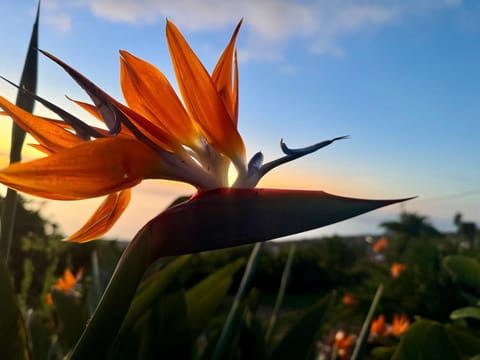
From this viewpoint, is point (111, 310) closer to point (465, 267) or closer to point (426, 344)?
point (426, 344)

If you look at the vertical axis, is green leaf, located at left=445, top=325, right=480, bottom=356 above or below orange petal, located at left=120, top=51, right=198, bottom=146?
below

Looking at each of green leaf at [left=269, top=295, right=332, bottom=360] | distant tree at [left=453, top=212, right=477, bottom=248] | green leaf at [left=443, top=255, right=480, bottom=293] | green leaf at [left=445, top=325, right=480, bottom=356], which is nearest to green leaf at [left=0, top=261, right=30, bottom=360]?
green leaf at [left=269, top=295, right=332, bottom=360]

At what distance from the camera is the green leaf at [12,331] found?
0.50 meters

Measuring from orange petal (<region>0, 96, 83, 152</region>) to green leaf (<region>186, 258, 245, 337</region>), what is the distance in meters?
0.41

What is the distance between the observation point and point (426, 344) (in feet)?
2.23

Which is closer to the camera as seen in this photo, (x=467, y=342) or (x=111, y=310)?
(x=111, y=310)

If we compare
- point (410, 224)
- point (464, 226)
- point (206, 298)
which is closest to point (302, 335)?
point (206, 298)

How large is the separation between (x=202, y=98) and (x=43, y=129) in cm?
13

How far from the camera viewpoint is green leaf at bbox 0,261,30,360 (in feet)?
1.63

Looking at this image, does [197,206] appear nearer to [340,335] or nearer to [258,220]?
[258,220]

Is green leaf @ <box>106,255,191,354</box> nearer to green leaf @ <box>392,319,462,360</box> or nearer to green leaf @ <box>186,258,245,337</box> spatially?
green leaf @ <box>186,258,245,337</box>

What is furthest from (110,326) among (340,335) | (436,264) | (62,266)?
(62,266)

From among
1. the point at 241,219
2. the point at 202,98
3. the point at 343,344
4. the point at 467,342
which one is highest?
the point at 202,98

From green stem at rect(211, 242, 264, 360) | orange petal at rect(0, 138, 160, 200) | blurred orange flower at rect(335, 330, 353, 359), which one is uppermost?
orange petal at rect(0, 138, 160, 200)
